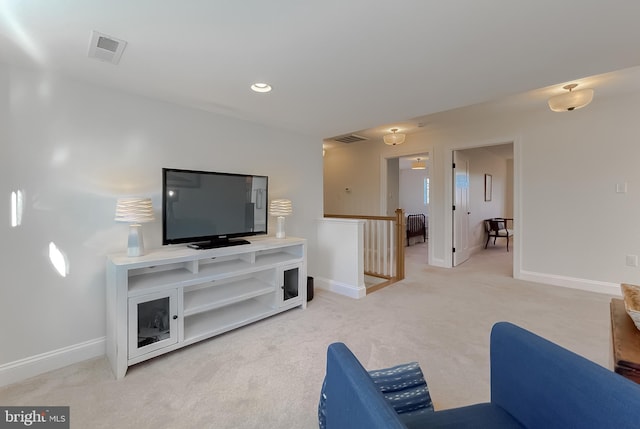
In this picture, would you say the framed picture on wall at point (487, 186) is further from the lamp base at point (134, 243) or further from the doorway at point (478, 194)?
the lamp base at point (134, 243)

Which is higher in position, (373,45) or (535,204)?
(373,45)

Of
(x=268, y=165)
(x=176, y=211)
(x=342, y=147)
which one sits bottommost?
(x=176, y=211)

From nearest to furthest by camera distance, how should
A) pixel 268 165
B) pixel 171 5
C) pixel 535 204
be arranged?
pixel 171 5
pixel 268 165
pixel 535 204

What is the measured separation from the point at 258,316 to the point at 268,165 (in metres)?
1.70

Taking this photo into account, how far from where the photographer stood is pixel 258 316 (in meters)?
2.61

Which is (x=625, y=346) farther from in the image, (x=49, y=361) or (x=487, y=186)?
(x=487, y=186)

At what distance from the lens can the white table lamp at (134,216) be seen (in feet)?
6.58

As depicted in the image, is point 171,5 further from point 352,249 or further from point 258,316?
point 352,249

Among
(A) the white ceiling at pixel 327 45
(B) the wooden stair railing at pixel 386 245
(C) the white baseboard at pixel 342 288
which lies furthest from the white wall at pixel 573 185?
(C) the white baseboard at pixel 342 288

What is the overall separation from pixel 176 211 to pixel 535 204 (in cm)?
456

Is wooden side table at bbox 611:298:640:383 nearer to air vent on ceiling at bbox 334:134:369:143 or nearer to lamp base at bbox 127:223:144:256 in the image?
lamp base at bbox 127:223:144:256

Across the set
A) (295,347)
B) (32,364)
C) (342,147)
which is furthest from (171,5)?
(342,147)

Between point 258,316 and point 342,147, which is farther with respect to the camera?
point 342,147

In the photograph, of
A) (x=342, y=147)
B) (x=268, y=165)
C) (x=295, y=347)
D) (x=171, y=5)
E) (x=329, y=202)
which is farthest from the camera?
(x=329, y=202)
